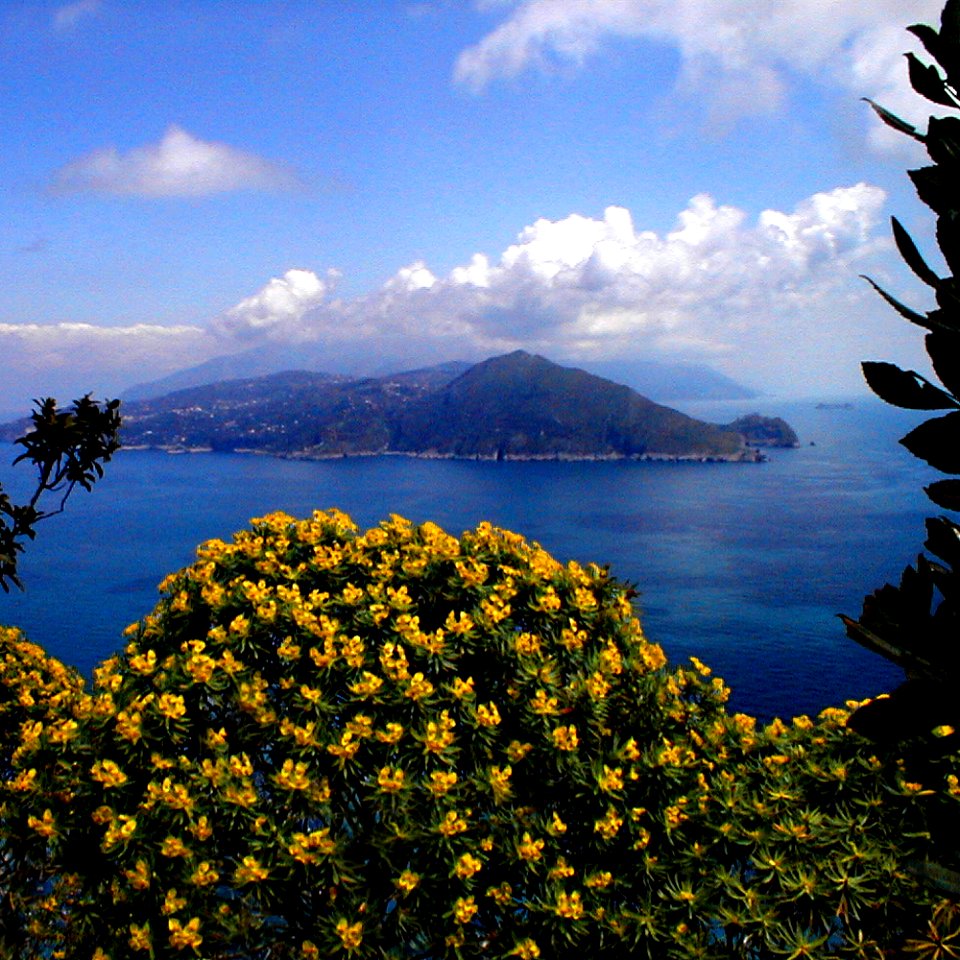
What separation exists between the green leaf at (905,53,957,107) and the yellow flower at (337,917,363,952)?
4931 millimetres

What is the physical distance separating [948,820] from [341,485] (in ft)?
330

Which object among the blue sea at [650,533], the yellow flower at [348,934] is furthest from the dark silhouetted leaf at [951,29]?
the blue sea at [650,533]

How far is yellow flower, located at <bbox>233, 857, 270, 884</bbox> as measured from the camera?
16.3ft

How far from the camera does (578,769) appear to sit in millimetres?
5684

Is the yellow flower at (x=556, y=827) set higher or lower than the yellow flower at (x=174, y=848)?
higher

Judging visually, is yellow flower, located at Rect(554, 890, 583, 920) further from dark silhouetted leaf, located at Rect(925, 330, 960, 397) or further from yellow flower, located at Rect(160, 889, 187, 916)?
dark silhouetted leaf, located at Rect(925, 330, 960, 397)

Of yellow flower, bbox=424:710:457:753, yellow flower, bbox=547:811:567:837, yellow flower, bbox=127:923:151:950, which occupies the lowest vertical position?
yellow flower, bbox=127:923:151:950

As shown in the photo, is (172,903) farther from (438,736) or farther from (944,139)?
(944,139)

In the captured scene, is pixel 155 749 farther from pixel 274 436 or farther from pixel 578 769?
pixel 274 436

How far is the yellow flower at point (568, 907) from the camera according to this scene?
5.32 meters

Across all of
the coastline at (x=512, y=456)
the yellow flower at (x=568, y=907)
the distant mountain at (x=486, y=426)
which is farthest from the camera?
the distant mountain at (x=486, y=426)

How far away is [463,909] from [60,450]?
215 inches

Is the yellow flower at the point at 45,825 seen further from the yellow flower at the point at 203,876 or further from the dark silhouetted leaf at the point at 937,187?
the dark silhouetted leaf at the point at 937,187

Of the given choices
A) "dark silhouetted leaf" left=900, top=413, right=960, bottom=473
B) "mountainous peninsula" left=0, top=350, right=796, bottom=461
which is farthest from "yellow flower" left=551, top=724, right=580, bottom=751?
"mountainous peninsula" left=0, top=350, right=796, bottom=461
